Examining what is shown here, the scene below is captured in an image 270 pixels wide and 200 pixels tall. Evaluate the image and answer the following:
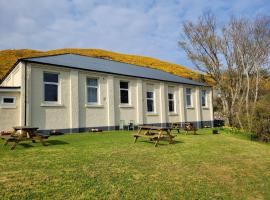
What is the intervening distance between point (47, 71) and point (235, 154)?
11.6 metres

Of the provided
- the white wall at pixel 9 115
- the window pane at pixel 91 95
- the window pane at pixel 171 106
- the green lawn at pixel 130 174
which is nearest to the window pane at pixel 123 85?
the window pane at pixel 91 95

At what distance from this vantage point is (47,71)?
1458 cm

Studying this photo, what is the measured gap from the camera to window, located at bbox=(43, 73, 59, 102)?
14523 millimetres

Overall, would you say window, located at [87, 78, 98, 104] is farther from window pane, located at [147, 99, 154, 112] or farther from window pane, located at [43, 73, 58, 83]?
window pane, located at [147, 99, 154, 112]

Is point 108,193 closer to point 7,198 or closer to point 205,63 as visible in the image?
point 7,198

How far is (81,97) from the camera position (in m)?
15.9

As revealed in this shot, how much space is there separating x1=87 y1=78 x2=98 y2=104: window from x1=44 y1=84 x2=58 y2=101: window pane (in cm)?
238

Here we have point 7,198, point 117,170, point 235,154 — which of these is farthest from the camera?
point 235,154

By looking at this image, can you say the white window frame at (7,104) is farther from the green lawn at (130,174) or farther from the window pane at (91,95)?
the green lawn at (130,174)

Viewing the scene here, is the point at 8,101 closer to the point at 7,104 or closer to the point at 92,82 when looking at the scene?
the point at 7,104

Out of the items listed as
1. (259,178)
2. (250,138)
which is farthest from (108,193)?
(250,138)

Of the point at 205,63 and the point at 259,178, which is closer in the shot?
the point at 259,178

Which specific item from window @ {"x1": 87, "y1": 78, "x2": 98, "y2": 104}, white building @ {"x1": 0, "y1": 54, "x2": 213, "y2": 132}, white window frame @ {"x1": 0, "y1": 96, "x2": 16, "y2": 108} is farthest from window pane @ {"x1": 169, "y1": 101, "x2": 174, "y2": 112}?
white window frame @ {"x1": 0, "y1": 96, "x2": 16, "y2": 108}

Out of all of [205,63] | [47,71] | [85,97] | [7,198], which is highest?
[205,63]
